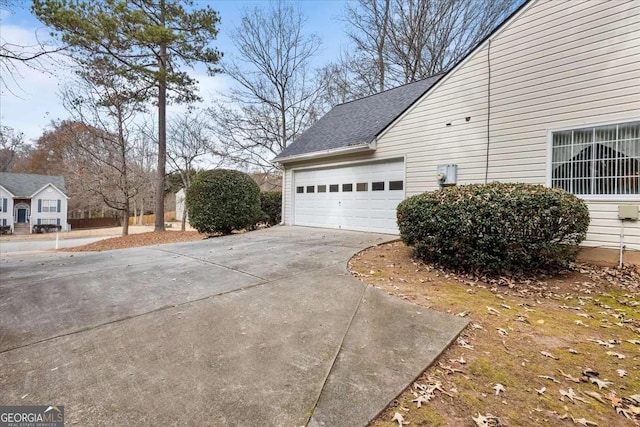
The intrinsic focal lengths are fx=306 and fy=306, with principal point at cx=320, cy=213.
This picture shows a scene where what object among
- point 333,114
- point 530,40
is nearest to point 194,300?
point 530,40

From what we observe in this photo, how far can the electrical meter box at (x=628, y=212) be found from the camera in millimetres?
5008

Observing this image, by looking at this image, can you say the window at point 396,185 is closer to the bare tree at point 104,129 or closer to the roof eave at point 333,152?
the roof eave at point 333,152

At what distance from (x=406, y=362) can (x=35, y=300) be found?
4.41 m

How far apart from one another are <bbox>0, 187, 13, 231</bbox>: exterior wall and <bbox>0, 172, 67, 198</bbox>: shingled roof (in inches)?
20.1

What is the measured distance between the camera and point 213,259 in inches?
235

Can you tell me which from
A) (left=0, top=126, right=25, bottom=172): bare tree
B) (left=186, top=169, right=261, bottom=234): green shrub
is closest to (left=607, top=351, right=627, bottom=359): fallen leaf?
(left=186, top=169, right=261, bottom=234): green shrub

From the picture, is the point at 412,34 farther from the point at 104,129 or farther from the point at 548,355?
the point at 548,355

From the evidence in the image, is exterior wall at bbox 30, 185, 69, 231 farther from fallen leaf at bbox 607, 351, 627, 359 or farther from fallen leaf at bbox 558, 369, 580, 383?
fallen leaf at bbox 607, 351, 627, 359

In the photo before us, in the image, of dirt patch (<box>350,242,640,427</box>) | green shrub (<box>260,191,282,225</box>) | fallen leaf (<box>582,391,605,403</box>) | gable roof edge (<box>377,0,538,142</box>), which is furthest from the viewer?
green shrub (<box>260,191,282,225</box>)

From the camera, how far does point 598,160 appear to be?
5.38 meters

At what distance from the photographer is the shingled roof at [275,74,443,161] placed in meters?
9.26

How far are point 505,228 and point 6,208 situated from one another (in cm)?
3687

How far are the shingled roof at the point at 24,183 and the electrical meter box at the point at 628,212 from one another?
126 ft

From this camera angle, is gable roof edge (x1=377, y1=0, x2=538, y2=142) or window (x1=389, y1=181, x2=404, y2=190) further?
window (x1=389, y1=181, x2=404, y2=190)
